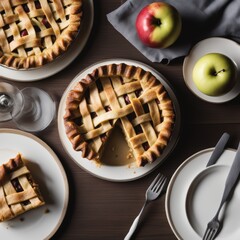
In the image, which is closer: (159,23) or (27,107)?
→ (159,23)

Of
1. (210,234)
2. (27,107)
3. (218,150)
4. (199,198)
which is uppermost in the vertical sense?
(27,107)

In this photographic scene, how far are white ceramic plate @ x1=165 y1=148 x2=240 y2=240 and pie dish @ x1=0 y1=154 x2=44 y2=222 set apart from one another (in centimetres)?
42

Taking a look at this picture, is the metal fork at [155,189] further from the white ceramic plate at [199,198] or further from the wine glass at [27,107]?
the wine glass at [27,107]

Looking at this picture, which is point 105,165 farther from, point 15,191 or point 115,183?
point 15,191

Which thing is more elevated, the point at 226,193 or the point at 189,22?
the point at 189,22

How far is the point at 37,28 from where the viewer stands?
156 cm

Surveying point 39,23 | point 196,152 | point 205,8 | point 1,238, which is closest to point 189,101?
point 196,152

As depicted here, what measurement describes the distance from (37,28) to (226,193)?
781 mm

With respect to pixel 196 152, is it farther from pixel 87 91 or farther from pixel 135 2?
pixel 135 2

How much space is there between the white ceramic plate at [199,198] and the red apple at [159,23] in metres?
0.37

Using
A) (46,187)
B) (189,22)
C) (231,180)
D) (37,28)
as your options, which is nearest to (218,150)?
(231,180)

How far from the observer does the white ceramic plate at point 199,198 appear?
1.54m

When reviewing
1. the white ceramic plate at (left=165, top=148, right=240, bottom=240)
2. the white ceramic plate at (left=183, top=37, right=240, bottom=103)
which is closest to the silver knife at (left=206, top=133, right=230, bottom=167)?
the white ceramic plate at (left=165, top=148, right=240, bottom=240)

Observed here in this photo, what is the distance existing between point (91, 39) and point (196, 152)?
0.49m
